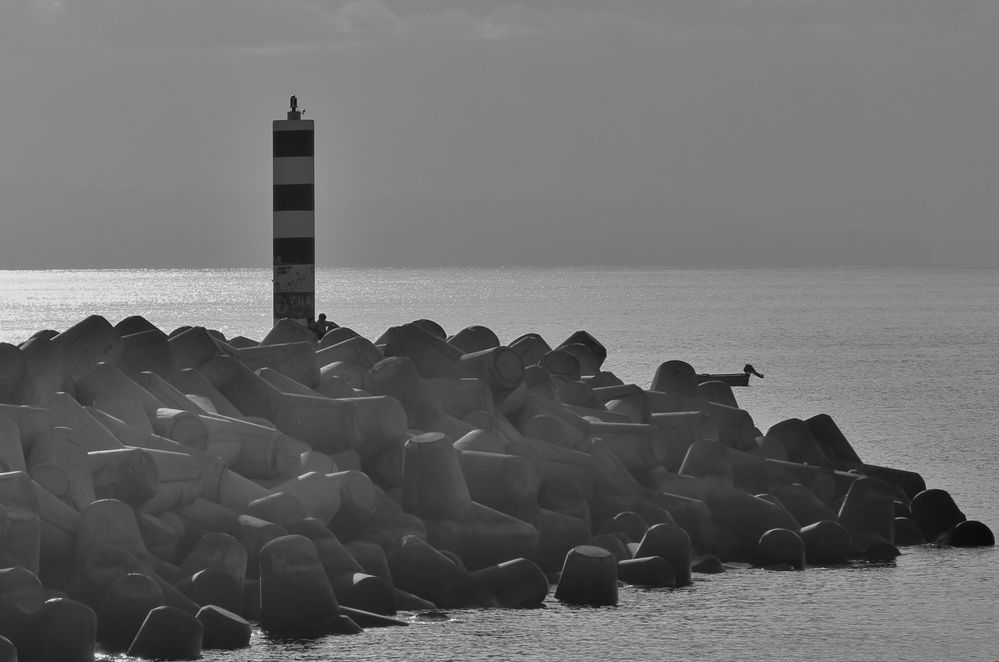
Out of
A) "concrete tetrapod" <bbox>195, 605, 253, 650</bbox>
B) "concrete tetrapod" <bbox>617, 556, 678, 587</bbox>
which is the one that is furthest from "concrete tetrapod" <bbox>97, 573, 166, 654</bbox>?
"concrete tetrapod" <bbox>617, 556, 678, 587</bbox>

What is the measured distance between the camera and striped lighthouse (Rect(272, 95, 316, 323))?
1319cm

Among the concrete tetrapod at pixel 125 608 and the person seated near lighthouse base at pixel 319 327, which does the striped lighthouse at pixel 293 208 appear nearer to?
the person seated near lighthouse base at pixel 319 327

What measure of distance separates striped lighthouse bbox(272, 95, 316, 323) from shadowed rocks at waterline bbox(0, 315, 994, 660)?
3.18 m

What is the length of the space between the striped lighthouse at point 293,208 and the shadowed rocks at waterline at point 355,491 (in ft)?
10.4

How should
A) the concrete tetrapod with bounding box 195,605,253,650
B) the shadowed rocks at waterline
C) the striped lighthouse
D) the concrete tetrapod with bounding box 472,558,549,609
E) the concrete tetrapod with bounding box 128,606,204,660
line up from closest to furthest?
the concrete tetrapod with bounding box 128,606,204,660 → the concrete tetrapod with bounding box 195,605,253,650 → the shadowed rocks at waterline → the concrete tetrapod with bounding box 472,558,549,609 → the striped lighthouse

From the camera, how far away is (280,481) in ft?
24.5

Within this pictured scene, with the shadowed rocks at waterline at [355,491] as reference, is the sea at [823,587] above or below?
below

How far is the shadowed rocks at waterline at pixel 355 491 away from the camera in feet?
20.6

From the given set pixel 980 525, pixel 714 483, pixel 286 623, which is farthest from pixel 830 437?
pixel 286 623

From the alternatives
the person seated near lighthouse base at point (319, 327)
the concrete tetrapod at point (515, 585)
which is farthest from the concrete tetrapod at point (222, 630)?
the person seated near lighthouse base at point (319, 327)

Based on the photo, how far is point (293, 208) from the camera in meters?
13.2

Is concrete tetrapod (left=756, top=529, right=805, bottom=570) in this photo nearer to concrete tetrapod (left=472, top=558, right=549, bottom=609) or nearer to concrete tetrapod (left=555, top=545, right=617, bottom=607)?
concrete tetrapod (left=555, top=545, right=617, bottom=607)

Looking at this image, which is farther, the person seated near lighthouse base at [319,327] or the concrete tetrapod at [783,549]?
the person seated near lighthouse base at [319,327]

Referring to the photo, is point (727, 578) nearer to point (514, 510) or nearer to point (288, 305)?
point (514, 510)
